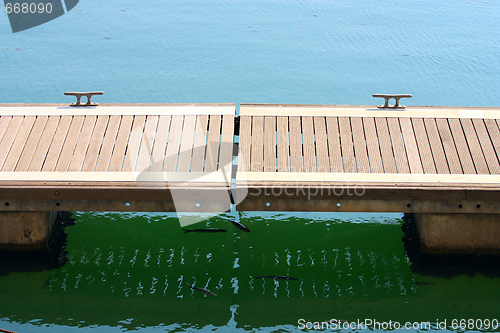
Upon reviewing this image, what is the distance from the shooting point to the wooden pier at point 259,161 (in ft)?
17.2

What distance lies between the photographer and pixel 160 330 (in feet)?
17.0

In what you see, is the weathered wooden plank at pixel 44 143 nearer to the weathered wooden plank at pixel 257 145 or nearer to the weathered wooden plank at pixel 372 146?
the weathered wooden plank at pixel 257 145

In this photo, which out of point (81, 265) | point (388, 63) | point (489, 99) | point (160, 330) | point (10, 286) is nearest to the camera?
point (160, 330)

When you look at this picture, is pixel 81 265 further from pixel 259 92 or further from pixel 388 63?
pixel 388 63

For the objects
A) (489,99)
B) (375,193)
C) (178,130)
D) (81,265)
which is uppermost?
(178,130)

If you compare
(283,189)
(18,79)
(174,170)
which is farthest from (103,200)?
(18,79)

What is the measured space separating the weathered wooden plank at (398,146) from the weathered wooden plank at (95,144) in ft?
11.2

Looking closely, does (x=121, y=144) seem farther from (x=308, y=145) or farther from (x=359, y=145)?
(x=359, y=145)

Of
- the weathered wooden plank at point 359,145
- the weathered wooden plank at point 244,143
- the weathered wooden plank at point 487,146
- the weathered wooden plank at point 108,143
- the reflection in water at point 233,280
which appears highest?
the weathered wooden plank at point 108,143

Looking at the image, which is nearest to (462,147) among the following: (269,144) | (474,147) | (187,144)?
(474,147)

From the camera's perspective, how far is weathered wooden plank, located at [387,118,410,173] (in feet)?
18.0

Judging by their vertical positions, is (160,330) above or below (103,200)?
below

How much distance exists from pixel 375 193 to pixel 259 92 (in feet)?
19.2

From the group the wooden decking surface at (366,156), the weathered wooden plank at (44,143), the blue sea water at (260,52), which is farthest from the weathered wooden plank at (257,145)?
the blue sea water at (260,52)
